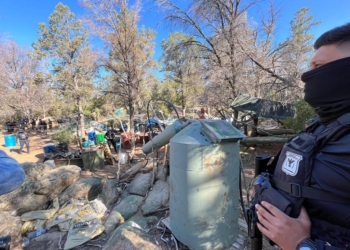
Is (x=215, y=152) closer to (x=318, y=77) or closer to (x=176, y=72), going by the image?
(x=318, y=77)

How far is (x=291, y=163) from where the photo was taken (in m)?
0.90

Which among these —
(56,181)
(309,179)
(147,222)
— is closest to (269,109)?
(147,222)

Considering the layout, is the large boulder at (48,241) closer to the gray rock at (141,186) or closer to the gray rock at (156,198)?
the gray rock at (156,198)

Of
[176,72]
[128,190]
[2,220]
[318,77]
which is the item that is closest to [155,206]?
[128,190]

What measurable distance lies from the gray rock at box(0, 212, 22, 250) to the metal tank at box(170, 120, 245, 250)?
3159 millimetres

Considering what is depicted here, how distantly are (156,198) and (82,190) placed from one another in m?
2.33

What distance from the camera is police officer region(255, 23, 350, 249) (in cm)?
76

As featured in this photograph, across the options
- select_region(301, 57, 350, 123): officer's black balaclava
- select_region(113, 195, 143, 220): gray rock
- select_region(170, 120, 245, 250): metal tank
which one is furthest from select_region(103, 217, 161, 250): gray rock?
select_region(301, 57, 350, 123): officer's black balaclava

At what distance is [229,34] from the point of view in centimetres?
827

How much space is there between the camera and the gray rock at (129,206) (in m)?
4.18

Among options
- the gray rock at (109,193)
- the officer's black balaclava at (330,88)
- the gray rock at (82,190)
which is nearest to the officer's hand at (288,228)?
the officer's black balaclava at (330,88)

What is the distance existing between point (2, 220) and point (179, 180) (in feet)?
12.1

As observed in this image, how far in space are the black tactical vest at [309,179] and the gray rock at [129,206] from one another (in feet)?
13.1

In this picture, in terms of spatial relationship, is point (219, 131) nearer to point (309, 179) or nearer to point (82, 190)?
point (309, 179)
